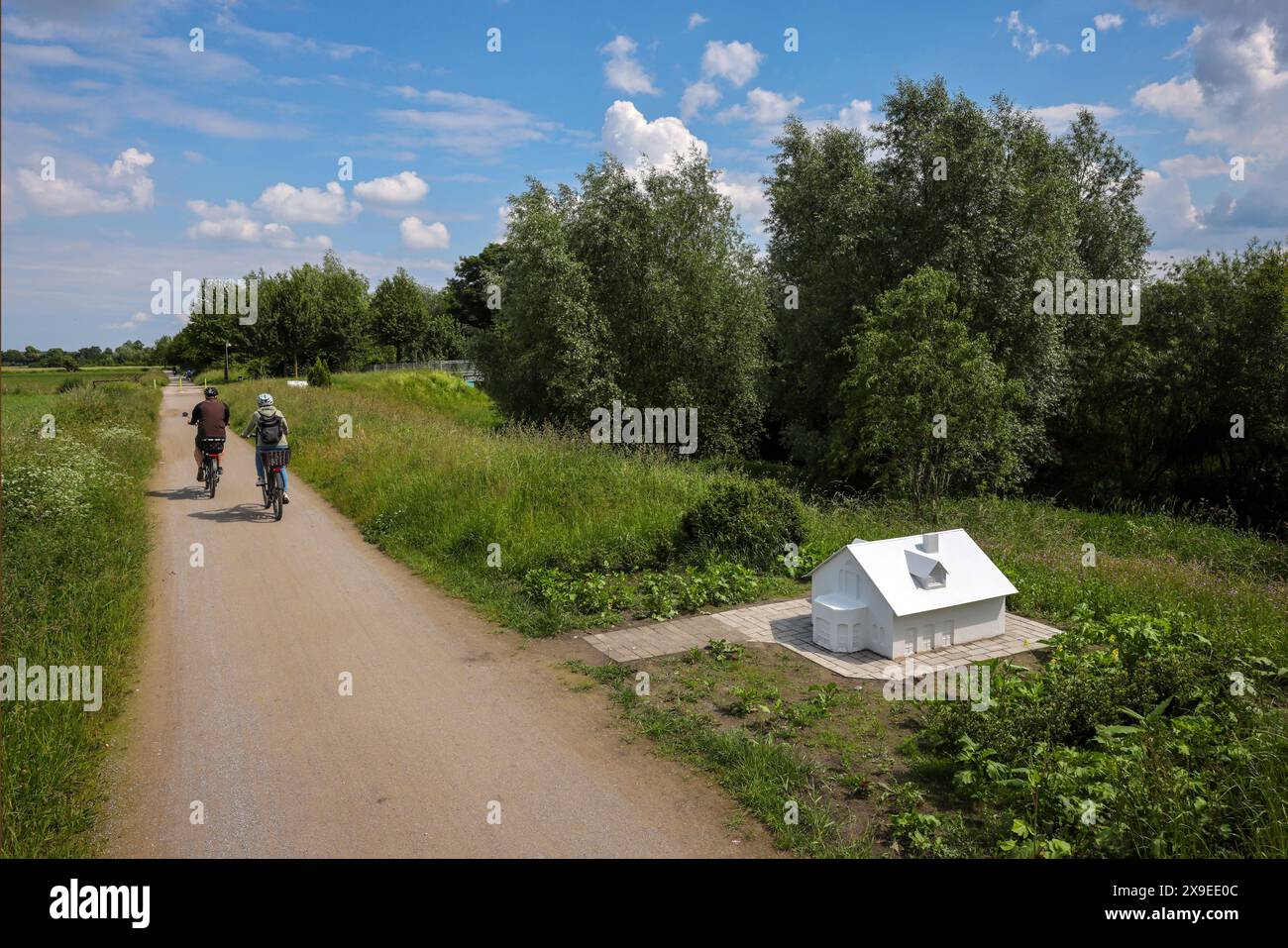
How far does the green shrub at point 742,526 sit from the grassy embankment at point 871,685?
39 centimetres

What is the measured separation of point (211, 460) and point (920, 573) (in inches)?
500

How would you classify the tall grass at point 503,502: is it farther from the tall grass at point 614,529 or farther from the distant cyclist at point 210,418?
the distant cyclist at point 210,418

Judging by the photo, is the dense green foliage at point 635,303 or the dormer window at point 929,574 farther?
the dense green foliage at point 635,303

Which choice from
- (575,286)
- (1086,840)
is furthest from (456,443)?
(575,286)

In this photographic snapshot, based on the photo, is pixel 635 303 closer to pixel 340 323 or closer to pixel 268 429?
pixel 268 429

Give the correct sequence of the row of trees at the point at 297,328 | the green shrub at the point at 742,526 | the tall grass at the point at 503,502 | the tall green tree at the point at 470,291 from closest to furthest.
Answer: the tall grass at the point at 503,502 < the green shrub at the point at 742,526 < the row of trees at the point at 297,328 < the tall green tree at the point at 470,291

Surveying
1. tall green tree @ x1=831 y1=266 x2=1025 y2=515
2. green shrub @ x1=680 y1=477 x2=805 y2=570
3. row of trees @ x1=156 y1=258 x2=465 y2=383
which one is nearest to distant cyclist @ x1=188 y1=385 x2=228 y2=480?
green shrub @ x1=680 y1=477 x2=805 y2=570

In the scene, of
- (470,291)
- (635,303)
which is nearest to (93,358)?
(470,291)

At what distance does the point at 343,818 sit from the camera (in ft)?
15.3

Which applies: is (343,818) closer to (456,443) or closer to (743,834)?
(743,834)

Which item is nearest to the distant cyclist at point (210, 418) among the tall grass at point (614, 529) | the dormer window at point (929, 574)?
the tall grass at point (614, 529)

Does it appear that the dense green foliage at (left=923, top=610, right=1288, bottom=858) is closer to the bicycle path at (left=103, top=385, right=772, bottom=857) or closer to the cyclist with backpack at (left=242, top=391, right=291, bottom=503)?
the bicycle path at (left=103, top=385, right=772, bottom=857)

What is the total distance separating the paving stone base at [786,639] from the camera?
731 centimetres

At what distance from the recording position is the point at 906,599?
7.44 metres
